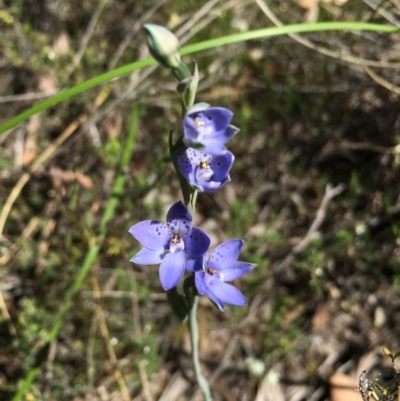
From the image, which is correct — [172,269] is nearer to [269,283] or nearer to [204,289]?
[204,289]

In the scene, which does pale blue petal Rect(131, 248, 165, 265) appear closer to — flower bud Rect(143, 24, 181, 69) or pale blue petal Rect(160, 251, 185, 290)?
pale blue petal Rect(160, 251, 185, 290)

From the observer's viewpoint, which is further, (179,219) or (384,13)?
(384,13)

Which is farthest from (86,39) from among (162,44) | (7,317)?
(162,44)

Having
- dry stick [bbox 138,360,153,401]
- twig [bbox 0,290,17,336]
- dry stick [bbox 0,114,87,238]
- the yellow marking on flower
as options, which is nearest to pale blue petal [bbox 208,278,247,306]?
the yellow marking on flower

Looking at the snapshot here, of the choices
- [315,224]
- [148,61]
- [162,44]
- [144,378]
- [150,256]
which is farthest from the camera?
[315,224]

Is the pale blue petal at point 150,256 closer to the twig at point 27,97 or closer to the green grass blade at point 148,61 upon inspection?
the green grass blade at point 148,61

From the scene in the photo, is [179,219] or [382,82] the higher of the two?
[179,219]
